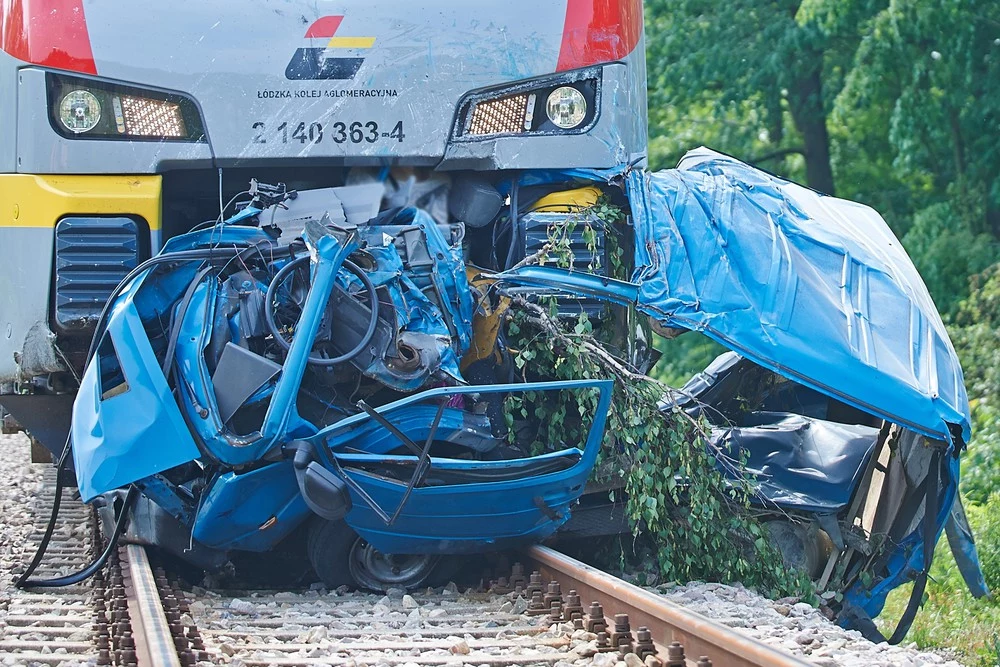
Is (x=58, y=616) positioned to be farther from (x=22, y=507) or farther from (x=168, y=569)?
(x=22, y=507)

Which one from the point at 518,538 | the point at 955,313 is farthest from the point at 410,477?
the point at 955,313

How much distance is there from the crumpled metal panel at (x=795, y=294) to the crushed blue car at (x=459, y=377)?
1cm

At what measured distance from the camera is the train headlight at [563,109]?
19.7 ft

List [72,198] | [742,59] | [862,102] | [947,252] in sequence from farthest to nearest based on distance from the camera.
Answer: [742,59] < [862,102] < [947,252] < [72,198]

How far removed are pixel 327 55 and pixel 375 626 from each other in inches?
101

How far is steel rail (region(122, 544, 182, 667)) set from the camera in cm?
369

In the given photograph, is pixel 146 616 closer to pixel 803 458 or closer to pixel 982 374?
pixel 803 458

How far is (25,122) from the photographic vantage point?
18.5 ft

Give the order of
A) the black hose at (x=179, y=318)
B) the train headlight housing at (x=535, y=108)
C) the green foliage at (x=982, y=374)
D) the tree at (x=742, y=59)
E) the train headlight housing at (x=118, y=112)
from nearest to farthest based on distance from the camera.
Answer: the black hose at (x=179, y=318) → the train headlight housing at (x=118, y=112) → the train headlight housing at (x=535, y=108) → the green foliage at (x=982, y=374) → the tree at (x=742, y=59)

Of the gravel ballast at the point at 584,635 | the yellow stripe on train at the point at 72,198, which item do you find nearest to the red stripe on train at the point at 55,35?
the yellow stripe on train at the point at 72,198

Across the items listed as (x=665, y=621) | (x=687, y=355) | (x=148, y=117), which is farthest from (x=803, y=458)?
(x=687, y=355)

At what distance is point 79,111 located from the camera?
5.71 metres

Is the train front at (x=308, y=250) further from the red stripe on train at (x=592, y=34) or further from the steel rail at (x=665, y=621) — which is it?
the steel rail at (x=665, y=621)

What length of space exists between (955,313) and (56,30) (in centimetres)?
1167
